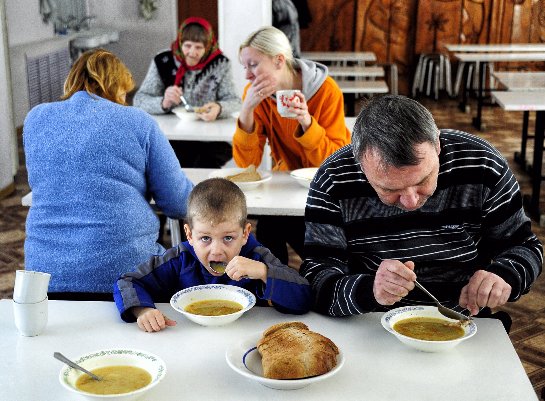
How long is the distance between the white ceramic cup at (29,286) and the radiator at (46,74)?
628 centimetres

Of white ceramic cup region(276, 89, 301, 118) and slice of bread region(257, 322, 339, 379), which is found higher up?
white ceramic cup region(276, 89, 301, 118)

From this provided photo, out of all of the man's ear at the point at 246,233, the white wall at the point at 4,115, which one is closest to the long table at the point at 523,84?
the white wall at the point at 4,115

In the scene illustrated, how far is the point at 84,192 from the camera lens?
2488 mm

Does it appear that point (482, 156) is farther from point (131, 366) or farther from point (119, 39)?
point (119, 39)

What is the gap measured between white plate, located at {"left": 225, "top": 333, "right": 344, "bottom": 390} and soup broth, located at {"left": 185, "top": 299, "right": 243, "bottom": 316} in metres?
0.18

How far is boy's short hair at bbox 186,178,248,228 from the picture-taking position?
6.99 ft

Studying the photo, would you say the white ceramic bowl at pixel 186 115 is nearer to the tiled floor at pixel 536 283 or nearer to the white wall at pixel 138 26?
the tiled floor at pixel 536 283

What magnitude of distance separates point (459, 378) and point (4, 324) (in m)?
1.08

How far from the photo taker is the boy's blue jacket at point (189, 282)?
193 centimetres

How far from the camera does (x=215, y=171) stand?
3.39m

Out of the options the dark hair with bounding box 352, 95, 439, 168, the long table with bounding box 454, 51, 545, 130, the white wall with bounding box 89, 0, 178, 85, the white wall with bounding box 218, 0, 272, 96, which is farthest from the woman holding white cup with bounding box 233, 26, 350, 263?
the white wall with bounding box 89, 0, 178, 85

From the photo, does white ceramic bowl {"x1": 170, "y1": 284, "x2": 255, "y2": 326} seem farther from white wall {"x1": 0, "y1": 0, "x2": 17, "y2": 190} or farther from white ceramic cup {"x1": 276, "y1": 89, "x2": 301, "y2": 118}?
white wall {"x1": 0, "y1": 0, "x2": 17, "y2": 190}

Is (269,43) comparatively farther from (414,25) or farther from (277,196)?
(414,25)

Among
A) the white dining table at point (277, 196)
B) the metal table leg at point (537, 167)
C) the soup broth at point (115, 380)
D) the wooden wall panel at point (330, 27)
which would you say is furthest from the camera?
the wooden wall panel at point (330, 27)
